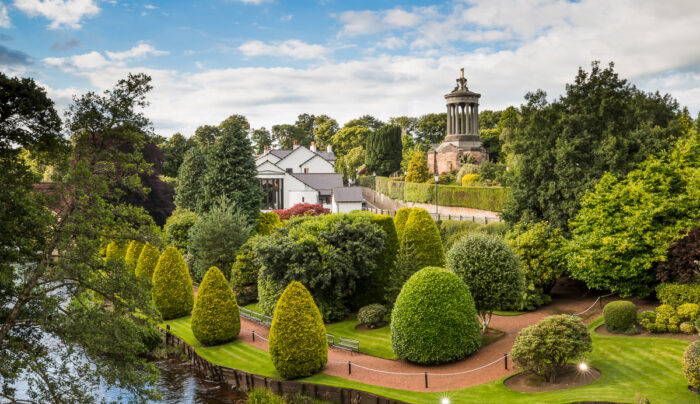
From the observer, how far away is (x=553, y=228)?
27.4m

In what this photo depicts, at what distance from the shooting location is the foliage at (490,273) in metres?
21.6

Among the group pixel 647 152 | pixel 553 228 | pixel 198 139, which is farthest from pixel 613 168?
pixel 198 139

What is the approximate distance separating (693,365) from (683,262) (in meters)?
8.14

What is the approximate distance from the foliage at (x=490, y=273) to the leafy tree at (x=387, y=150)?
69.5 metres

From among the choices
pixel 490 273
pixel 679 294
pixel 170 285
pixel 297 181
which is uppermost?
pixel 297 181

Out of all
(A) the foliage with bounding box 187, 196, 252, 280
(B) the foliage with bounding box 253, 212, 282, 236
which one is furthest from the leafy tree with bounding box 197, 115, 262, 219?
(A) the foliage with bounding box 187, 196, 252, 280

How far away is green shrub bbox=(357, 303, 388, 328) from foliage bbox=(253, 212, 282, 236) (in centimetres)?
1508

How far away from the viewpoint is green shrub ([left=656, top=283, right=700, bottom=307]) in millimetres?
20344

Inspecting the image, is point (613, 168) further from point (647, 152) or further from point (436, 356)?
point (436, 356)

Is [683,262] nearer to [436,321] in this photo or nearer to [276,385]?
[436,321]

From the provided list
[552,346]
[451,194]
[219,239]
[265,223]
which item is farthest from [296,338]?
[451,194]

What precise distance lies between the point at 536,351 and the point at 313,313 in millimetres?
8257

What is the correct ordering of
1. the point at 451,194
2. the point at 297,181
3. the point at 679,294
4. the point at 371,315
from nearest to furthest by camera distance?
the point at 679,294
the point at 371,315
the point at 451,194
the point at 297,181

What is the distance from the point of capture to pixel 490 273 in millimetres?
21672
